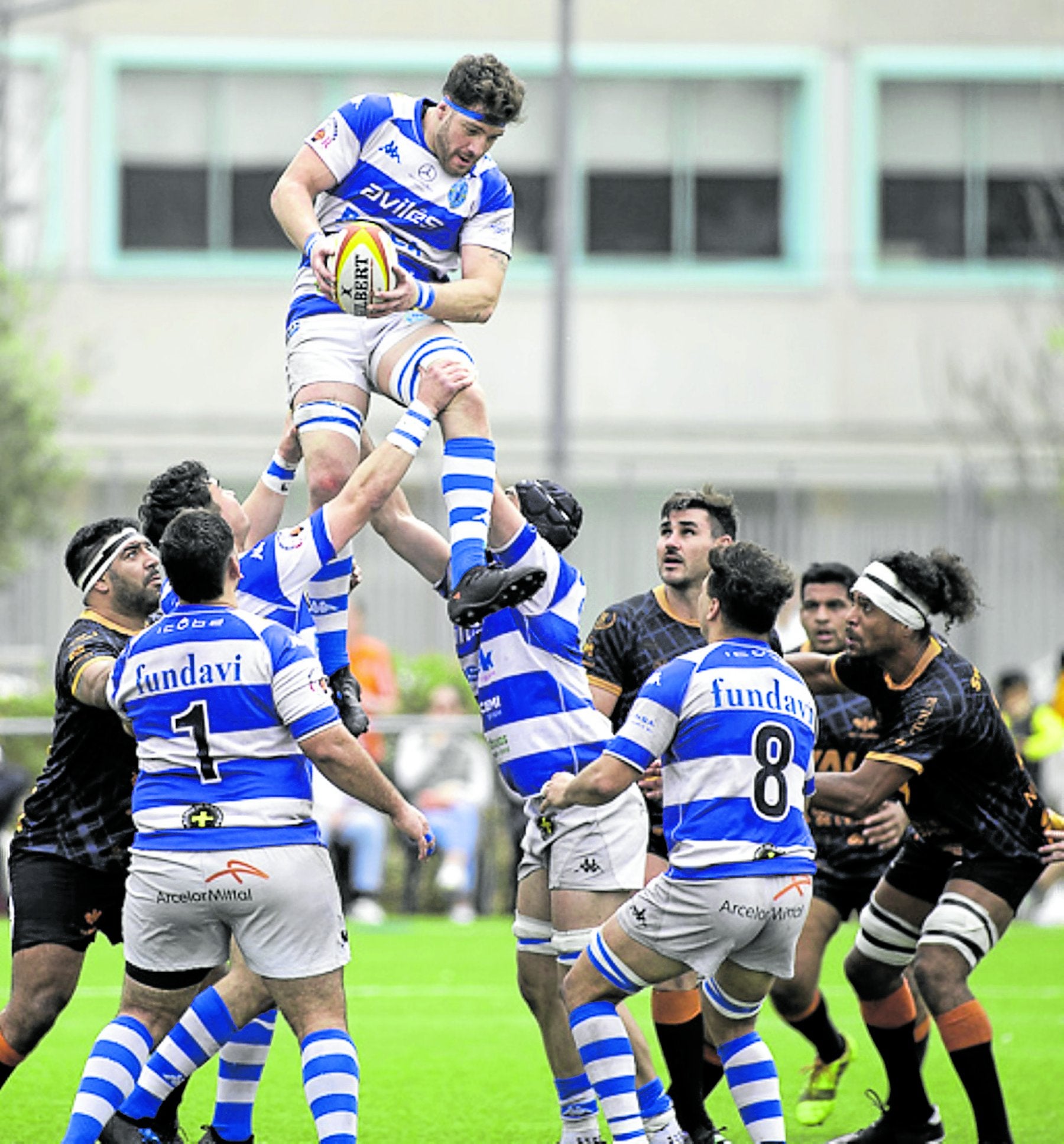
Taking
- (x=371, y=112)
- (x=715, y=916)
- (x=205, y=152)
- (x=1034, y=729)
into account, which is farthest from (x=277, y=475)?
(x=205, y=152)

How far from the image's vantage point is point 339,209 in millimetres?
8219

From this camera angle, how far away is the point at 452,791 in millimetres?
17734

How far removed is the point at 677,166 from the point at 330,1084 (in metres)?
22.6

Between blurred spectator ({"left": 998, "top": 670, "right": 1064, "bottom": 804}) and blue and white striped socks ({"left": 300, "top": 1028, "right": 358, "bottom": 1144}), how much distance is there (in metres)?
10.3

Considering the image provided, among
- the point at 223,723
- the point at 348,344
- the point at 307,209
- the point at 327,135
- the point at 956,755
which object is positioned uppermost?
the point at 327,135

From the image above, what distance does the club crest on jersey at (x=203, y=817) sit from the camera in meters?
6.91

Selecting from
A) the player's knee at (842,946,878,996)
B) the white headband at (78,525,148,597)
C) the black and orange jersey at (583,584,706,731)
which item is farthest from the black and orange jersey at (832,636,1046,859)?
the white headband at (78,525,148,597)

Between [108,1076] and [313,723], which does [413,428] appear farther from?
[108,1076]

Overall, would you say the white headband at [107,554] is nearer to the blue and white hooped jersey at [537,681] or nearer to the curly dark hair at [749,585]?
the blue and white hooped jersey at [537,681]

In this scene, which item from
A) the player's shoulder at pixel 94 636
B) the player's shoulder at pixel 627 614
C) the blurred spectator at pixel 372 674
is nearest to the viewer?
the player's shoulder at pixel 94 636

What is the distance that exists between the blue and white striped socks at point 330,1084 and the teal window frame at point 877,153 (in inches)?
886

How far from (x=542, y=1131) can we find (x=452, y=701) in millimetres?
9558

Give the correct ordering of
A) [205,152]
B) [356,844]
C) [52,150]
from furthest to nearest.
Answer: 1. [205,152]
2. [52,150]
3. [356,844]

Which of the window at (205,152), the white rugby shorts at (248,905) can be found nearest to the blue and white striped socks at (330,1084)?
the white rugby shorts at (248,905)
